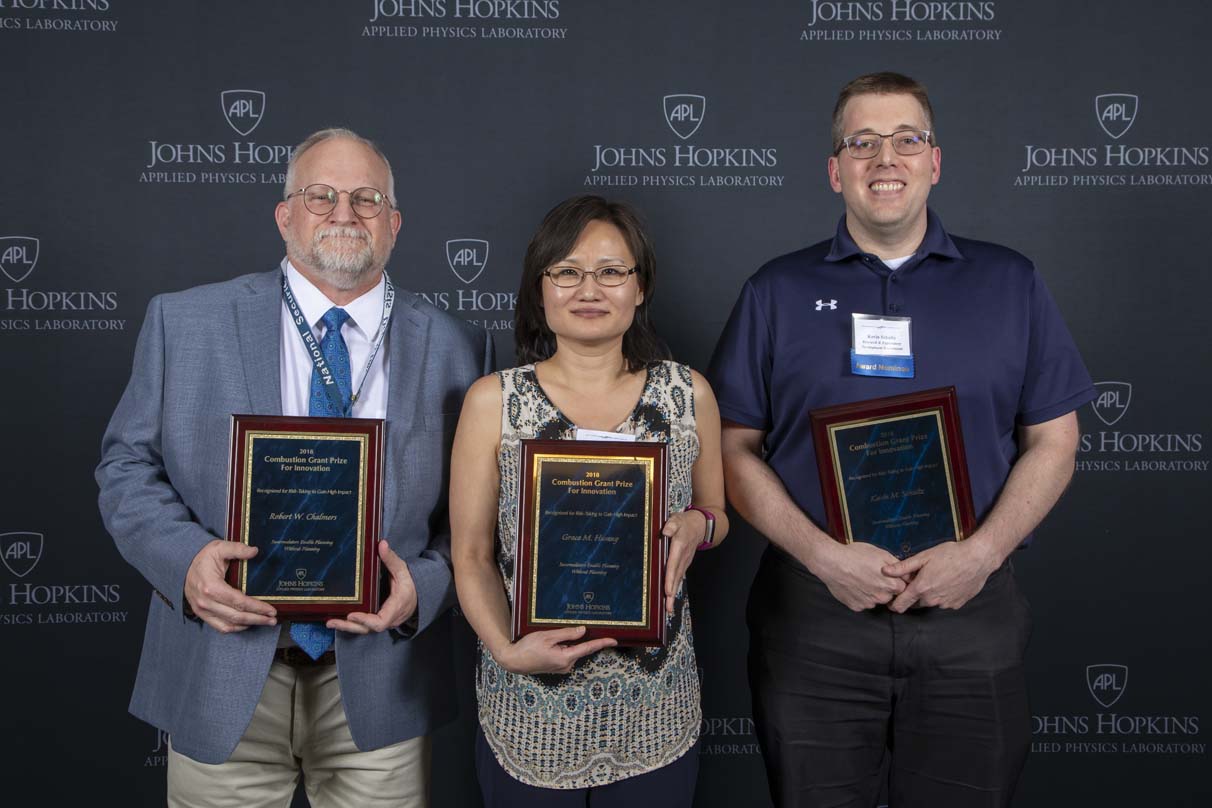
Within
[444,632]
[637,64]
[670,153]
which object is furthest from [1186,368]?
[444,632]

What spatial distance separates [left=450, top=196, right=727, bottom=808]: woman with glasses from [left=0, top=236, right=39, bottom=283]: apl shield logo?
81.7 inches

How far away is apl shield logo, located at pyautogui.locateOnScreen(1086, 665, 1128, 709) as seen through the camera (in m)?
3.39

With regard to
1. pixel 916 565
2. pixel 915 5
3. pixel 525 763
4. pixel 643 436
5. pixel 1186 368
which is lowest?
pixel 525 763

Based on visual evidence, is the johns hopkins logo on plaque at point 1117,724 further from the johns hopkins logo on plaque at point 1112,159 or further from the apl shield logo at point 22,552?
the apl shield logo at point 22,552

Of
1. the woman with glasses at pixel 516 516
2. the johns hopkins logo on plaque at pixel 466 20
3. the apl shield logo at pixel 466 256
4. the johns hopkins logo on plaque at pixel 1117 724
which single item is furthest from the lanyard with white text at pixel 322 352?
the johns hopkins logo on plaque at pixel 1117 724

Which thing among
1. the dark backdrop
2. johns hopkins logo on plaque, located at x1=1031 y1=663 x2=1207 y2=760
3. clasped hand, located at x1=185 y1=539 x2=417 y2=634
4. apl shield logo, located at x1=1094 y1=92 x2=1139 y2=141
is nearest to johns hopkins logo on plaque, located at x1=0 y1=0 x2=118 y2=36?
the dark backdrop

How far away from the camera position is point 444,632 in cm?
223

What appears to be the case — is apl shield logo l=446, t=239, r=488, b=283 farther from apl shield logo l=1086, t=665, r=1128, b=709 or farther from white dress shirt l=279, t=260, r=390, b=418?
apl shield logo l=1086, t=665, r=1128, b=709

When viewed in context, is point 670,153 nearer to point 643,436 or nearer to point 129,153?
point 643,436

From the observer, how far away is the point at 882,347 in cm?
211

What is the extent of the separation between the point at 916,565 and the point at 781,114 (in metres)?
1.86

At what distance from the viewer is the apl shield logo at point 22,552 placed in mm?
3254

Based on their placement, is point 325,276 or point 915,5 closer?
point 325,276

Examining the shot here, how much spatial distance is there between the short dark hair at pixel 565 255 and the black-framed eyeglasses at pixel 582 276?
0.09 feet
